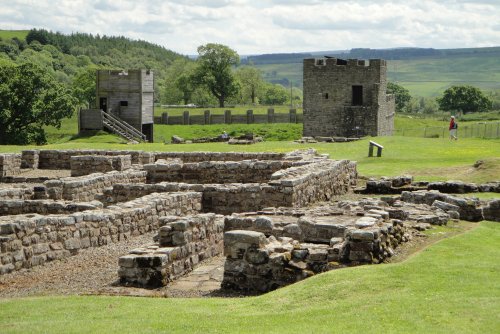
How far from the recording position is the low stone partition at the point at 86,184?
84.6 feet

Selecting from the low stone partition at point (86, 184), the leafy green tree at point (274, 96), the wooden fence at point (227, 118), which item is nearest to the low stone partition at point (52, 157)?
the low stone partition at point (86, 184)

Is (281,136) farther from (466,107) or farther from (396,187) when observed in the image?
(466,107)

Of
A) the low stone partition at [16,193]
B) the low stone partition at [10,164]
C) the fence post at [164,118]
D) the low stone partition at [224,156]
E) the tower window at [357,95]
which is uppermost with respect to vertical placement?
the tower window at [357,95]

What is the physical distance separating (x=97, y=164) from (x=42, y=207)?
39.2 feet

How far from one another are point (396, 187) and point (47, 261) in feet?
46.4

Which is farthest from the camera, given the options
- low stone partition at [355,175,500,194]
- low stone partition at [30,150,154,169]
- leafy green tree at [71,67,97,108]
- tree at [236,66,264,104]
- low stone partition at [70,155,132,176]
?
tree at [236,66,264,104]

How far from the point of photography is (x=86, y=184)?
27062 millimetres

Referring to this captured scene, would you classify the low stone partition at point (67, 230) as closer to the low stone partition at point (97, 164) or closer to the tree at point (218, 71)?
the low stone partition at point (97, 164)

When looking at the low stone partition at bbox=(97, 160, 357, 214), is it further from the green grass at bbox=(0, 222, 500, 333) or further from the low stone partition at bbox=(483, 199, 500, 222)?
the green grass at bbox=(0, 222, 500, 333)

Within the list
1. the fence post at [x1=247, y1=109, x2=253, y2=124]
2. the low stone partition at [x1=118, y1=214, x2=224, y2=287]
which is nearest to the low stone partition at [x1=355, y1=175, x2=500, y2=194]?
the low stone partition at [x1=118, y1=214, x2=224, y2=287]

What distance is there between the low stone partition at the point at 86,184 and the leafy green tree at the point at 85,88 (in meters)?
104

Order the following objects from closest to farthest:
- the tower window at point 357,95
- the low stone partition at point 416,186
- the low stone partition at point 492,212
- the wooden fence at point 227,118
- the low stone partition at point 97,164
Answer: the low stone partition at point 492,212
the low stone partition at point 416,186
the low stone partition at point 97,164
the tower window at point 357,95
the wooden fence at point 227,118

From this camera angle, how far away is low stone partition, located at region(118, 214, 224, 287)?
15.7 metres

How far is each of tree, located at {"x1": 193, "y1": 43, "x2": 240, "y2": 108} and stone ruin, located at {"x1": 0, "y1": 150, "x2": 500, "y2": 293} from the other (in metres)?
105
